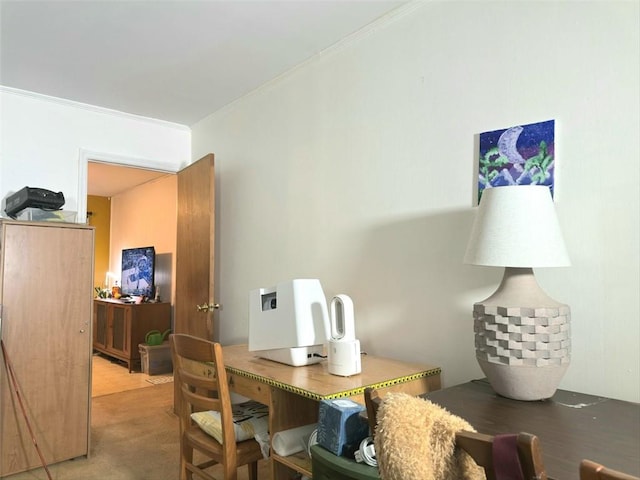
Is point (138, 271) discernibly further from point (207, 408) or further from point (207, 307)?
point (207, 408)

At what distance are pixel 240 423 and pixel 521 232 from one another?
1.39 m

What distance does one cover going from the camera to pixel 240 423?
6.64 feet

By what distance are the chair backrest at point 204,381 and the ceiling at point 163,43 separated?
1.57 meters

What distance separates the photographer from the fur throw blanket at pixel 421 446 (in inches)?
32.6

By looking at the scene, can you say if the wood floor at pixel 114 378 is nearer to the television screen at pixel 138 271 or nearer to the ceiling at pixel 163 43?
the television screen at pixel 138 271

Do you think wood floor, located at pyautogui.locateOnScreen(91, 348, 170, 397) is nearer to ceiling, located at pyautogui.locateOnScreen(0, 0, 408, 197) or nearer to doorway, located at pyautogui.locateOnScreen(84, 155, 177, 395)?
doorway, located at pyautogui.locateOnScreen(84, 155, 177, 395)

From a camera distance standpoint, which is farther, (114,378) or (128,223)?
(128,223)

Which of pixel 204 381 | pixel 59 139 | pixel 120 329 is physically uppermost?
pixel 59 139

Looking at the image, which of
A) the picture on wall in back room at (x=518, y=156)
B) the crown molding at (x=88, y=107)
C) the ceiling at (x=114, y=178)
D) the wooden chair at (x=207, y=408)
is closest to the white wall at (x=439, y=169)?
the picture on wall in back room at (x=518, y=156)

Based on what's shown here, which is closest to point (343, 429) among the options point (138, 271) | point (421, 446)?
point (421, 446)

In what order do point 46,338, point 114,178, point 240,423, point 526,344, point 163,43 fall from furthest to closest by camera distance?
point 114,178, point 46,338, point 163,43, point 240,423, point 526,344

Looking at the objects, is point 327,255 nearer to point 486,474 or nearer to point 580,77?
point 580,77

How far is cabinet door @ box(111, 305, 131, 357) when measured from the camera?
5398 mm

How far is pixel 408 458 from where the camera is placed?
2.76 feet
